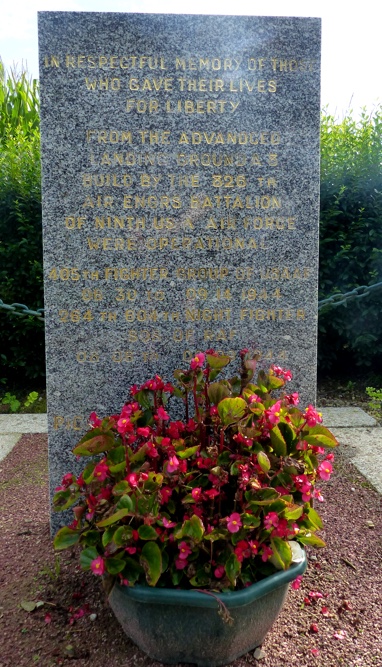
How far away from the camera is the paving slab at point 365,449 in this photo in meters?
3.42

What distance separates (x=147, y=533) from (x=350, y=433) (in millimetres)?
2745

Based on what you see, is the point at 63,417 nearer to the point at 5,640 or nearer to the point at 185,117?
the point at 5,640

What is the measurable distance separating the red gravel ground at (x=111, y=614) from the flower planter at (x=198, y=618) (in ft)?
0.28

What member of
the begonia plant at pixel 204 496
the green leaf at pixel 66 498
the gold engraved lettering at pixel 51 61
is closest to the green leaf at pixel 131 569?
the begonia plant at pixel 204 496

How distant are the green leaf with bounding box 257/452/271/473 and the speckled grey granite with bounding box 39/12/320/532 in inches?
39.6

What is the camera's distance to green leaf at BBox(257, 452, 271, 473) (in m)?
1.82

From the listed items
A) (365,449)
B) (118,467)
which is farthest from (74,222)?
(365,449)

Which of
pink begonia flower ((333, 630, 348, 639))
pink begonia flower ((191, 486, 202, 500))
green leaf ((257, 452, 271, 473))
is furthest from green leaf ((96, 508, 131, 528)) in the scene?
pink begonia flower ((333, 630, 348, 639))

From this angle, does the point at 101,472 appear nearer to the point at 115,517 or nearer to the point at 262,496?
the point at 115,517

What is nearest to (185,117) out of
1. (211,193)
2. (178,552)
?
(211,193)

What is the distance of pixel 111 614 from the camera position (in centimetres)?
218

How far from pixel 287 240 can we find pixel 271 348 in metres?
0.53

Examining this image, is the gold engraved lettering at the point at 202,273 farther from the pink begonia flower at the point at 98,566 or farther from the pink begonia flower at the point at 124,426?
the pink begonia flower at the point at 98,566

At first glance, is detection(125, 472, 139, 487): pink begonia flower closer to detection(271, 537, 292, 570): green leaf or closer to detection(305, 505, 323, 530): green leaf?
detection(271, 537, 292, 570): green leaf
